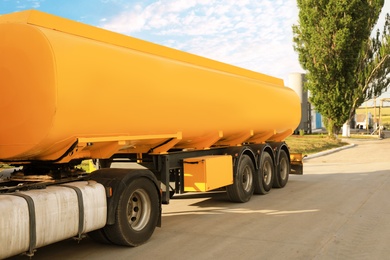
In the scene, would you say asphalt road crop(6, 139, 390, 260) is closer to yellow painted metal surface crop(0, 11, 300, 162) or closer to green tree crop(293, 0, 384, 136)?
yellow painted metal surface crop(0, 11, 300, 162)

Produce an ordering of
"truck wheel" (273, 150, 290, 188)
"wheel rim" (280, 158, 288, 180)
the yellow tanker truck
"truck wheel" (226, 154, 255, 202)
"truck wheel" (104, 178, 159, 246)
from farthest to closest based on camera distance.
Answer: "wheel rim" (280, 158, 288, 180), "truck wheel" (273, 150, 290, 188), "truck wheel" (226, 154, 255, 202), "truck wheel" (104, 178, 159, 246), the yellow tanker truck

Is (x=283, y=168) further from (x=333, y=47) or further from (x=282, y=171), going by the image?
(x=333, y=47)

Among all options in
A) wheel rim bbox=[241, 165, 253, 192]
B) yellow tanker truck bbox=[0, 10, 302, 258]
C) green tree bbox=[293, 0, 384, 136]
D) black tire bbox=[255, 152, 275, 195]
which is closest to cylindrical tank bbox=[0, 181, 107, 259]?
yellow tanker truck bbox=[0, 10, 302, 258]

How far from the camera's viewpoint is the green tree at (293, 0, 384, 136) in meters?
30.6

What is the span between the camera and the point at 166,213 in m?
8.48

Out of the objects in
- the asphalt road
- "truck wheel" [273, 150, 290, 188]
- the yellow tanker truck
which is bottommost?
the asphalt road

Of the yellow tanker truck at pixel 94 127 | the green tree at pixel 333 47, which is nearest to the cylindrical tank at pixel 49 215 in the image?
the yellow tanker truck at pixel 94 127

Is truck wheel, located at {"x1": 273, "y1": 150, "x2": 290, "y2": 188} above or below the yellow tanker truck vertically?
below

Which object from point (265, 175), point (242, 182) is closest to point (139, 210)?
point (242, 182)

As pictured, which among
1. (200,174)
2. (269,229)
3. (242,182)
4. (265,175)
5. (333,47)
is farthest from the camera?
(333,47)

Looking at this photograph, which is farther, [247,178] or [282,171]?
[282,171]

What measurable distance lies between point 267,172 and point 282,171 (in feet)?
3.88

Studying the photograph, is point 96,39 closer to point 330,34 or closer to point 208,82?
point 208,82

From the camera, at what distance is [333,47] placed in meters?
31.4
